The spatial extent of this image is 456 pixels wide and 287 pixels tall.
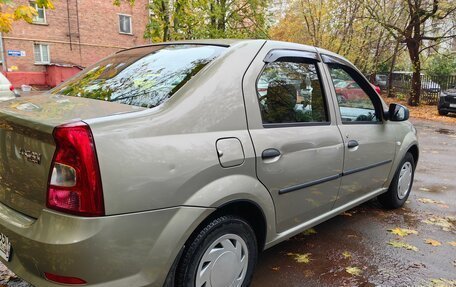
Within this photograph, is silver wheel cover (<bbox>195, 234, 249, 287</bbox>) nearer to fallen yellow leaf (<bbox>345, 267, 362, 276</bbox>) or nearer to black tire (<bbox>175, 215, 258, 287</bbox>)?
black tire (<bbox>175, 215, 258, 287</bbox>)

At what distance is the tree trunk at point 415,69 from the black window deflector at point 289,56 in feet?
54.6

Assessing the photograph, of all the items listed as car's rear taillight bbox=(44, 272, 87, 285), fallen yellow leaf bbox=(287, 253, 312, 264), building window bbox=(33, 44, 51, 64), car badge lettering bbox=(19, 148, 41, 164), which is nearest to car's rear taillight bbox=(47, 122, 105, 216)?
car badge lettering bbox=(19, 148, 41, 164)

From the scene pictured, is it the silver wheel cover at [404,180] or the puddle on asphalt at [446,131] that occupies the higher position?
the silver wheel cover at [404,180]

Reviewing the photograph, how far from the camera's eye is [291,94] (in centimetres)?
289

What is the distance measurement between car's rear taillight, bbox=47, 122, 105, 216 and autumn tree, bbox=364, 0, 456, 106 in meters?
17.4

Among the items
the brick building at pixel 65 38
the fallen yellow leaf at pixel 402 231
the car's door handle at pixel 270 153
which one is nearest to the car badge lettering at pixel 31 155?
the car's door handle at pixel 270 153

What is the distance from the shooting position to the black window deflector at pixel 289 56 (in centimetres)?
268

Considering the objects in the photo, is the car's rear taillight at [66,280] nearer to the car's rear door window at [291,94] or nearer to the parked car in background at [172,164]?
the parked car in background at [172,164]

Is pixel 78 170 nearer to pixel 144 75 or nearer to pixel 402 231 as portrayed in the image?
pixel 144 75

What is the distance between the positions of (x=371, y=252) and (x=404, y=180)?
1426 mm

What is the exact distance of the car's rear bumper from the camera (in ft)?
5.75

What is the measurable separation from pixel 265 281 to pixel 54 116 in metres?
1.92

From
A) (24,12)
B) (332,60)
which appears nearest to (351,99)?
(332,60)

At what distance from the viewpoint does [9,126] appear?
2057mm
